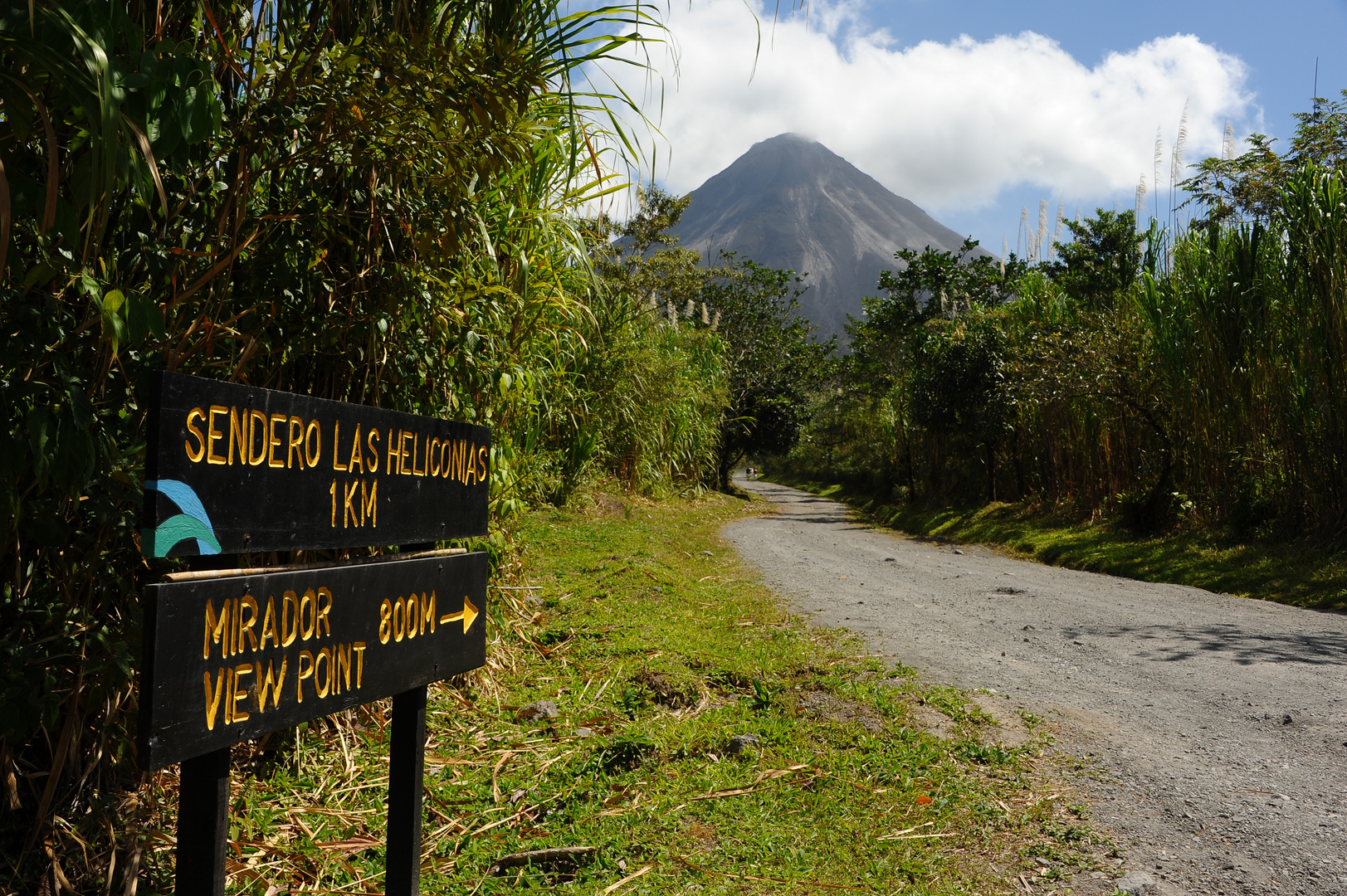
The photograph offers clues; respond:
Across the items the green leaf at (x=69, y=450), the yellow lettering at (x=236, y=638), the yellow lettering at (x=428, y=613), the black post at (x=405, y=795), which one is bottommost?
the black post at (x=405, y=795)

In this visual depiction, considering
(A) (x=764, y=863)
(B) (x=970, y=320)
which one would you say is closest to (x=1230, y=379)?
(B) (x=970, y=320)

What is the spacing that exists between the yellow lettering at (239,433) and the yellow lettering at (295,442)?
10 cm

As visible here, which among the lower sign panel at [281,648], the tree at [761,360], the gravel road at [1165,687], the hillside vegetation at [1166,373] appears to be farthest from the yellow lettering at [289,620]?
the tree at [761,360]

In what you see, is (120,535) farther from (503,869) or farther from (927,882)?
(927,882)

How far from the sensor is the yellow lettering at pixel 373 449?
69.2 inches

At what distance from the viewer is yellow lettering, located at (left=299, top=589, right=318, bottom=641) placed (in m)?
1.53

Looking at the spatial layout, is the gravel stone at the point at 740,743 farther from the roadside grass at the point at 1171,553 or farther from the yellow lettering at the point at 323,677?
the roadside grass at the point at 1171,553

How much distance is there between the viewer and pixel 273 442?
1.51 metres

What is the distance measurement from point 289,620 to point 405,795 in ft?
2.13

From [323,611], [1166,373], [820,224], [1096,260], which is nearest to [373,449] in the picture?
[323,611]

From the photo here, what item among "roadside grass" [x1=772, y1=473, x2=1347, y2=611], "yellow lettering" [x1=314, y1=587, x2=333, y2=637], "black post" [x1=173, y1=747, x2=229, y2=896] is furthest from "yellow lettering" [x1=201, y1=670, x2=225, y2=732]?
"roadside grass" [x1=772, y1=473, x2=1347, y2=611]

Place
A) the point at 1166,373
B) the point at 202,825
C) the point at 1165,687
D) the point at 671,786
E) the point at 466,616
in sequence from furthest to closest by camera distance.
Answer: the point at 1166,373 < the point at 1165,687 < the point at 671,786 < the point at 466,616 < the point at 202,825

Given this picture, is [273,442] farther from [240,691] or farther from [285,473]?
[240,691]

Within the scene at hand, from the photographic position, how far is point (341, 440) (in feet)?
5.53
